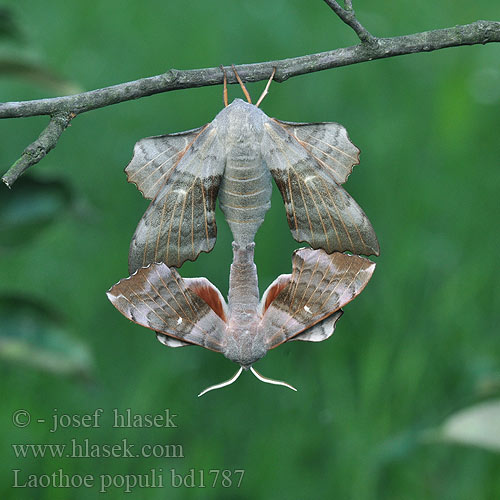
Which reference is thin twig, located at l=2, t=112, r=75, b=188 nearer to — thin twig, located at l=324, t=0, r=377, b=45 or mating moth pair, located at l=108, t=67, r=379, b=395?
mating moth pair, located at l=108, t=67, r=379, b=395

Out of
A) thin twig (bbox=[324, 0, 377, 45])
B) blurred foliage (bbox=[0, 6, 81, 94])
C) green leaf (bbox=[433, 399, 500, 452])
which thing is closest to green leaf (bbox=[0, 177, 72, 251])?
blurred foliage (bbox=[0, 6, 81, 94])

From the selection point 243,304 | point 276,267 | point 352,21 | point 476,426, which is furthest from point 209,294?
point 276,267

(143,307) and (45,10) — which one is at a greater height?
(45,10)

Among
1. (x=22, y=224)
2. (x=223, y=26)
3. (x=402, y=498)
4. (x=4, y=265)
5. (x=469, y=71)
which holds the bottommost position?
(x=402, y=498)

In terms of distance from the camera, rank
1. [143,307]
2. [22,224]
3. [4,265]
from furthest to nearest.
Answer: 1. [4,265]
2. [22,224]
3. [143,307]

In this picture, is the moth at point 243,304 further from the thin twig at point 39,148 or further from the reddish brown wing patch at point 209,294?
the thin twig at point 39,148

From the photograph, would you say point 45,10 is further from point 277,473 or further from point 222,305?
point 222,305

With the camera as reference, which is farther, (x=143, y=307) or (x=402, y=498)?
(x=402, y=498)

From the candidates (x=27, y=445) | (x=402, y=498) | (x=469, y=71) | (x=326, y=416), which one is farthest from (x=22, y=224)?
(x=469, y=71)
